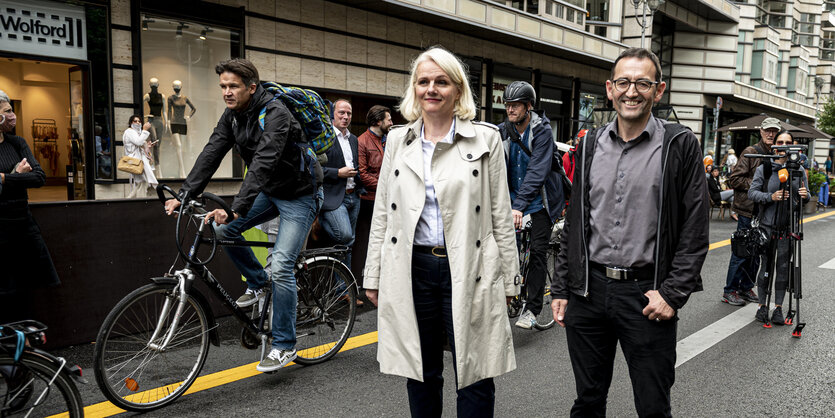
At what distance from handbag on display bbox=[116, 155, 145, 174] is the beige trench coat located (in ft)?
28.2

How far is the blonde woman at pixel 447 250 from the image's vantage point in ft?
8.48

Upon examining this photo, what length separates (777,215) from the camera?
5914 mm

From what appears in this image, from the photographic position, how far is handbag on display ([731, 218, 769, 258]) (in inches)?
238

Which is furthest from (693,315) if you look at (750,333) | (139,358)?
(139,358)

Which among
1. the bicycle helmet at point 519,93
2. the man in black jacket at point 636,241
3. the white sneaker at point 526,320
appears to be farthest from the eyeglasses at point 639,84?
the white sneaker at point 526,320

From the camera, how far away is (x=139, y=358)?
3660 mm

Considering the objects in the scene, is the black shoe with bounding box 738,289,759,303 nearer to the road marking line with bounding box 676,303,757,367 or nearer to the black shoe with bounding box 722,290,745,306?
the black shoe with bounding box 722,290,745,306

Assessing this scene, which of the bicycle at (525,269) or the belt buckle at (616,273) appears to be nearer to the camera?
the belt buckle at (616,273)

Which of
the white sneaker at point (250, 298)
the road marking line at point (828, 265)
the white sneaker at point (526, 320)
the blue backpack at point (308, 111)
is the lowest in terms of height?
the road marking line at point (828, 265)

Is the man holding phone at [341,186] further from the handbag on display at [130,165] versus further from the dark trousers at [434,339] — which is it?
the handbag on display at [130,165]

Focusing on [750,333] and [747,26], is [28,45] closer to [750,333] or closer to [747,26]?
[750,333]

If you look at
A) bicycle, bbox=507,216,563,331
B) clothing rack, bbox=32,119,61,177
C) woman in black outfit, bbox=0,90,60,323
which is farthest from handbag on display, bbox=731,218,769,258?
clothing rack, bbox=32,119,61,177

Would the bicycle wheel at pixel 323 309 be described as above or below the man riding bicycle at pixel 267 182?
below

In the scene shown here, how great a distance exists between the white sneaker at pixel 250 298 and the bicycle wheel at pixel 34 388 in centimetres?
135
